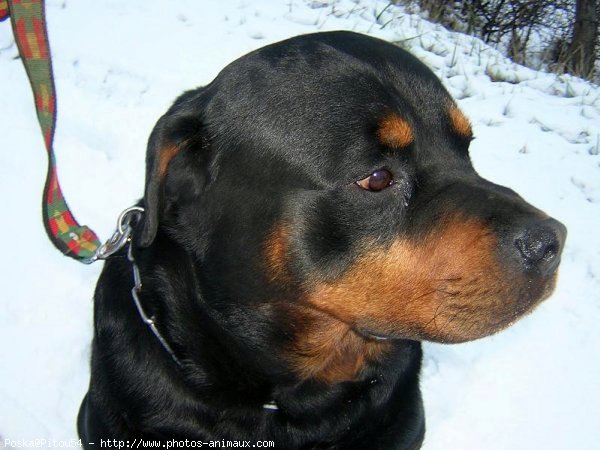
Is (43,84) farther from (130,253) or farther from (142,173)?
(142,173)

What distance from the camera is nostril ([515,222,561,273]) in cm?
208

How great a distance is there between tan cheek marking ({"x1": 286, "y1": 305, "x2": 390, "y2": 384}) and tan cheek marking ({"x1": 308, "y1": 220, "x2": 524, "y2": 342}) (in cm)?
13

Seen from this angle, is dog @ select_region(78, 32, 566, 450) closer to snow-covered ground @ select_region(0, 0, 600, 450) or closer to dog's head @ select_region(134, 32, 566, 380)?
dog's head @ select_region(134, 32, 566, 380)

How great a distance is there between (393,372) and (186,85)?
3.49 meters

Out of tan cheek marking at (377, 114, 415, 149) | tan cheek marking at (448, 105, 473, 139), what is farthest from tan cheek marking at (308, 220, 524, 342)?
tan cheek marking at (448, 105, 473, 139)

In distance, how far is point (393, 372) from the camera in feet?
8.62

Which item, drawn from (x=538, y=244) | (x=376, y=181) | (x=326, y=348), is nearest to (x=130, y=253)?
(x=326, y=348)

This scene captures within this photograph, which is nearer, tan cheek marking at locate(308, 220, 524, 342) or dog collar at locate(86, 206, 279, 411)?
tan cheek marking at locate(308, 220, 524, 342)

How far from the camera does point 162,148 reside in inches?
91.4

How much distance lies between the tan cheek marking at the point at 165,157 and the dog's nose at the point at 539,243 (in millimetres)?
1129

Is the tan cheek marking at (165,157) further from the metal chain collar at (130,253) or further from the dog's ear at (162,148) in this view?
the metal chain collar at (130,253)

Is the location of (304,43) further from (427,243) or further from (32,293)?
(32,293)

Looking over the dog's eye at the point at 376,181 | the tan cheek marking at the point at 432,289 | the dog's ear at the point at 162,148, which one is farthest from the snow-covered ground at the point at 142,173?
the dog's eye at the point at 376,181

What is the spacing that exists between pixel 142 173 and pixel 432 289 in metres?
3.03
